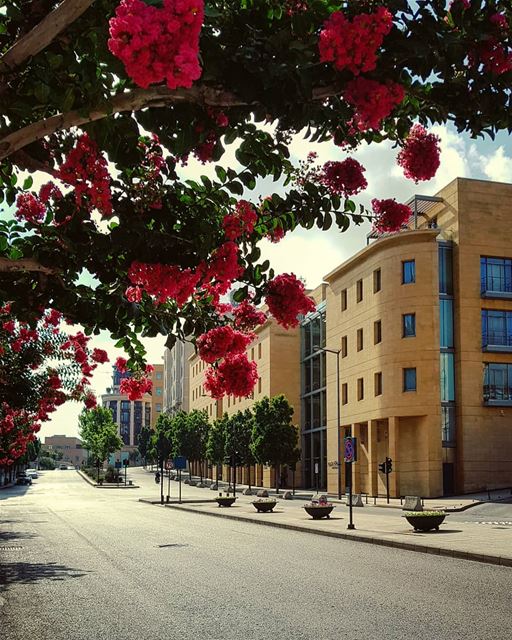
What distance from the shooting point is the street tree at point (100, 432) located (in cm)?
11475

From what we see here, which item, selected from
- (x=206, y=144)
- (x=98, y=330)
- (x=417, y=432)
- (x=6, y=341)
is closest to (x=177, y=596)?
(x=98, y=330)

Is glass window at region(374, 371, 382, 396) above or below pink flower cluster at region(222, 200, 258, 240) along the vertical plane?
above

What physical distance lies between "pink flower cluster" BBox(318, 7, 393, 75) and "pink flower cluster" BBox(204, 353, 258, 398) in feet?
15.0

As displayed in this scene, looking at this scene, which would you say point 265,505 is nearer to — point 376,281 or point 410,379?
point 410,379

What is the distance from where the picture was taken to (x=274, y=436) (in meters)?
67.3

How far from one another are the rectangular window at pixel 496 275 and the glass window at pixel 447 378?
5.44 m

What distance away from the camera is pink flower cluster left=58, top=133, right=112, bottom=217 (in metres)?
6.69

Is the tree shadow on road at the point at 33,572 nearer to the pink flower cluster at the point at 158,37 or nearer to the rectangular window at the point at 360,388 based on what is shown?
the pink flower cluster at the point at 158,37

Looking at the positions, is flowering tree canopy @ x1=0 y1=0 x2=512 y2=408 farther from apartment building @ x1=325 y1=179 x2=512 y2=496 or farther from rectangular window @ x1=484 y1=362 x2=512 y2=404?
rectangular window @ x1=484 y1=362 x2=512 y2=404

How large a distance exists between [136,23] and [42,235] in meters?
5.21

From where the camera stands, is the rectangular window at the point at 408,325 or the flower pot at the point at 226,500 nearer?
the flower pot at the point at 226,500

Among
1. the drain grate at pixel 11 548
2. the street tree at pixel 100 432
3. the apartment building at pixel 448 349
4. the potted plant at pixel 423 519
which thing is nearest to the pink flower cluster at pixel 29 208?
the drain grate at pixel 11 548

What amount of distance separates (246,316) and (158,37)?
5412mm

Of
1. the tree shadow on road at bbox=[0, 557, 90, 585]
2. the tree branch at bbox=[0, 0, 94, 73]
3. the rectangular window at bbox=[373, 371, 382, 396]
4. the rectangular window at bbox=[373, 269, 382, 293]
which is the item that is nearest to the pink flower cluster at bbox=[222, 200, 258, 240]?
the tree branch at bbox=[0, 0, 94, 73]
